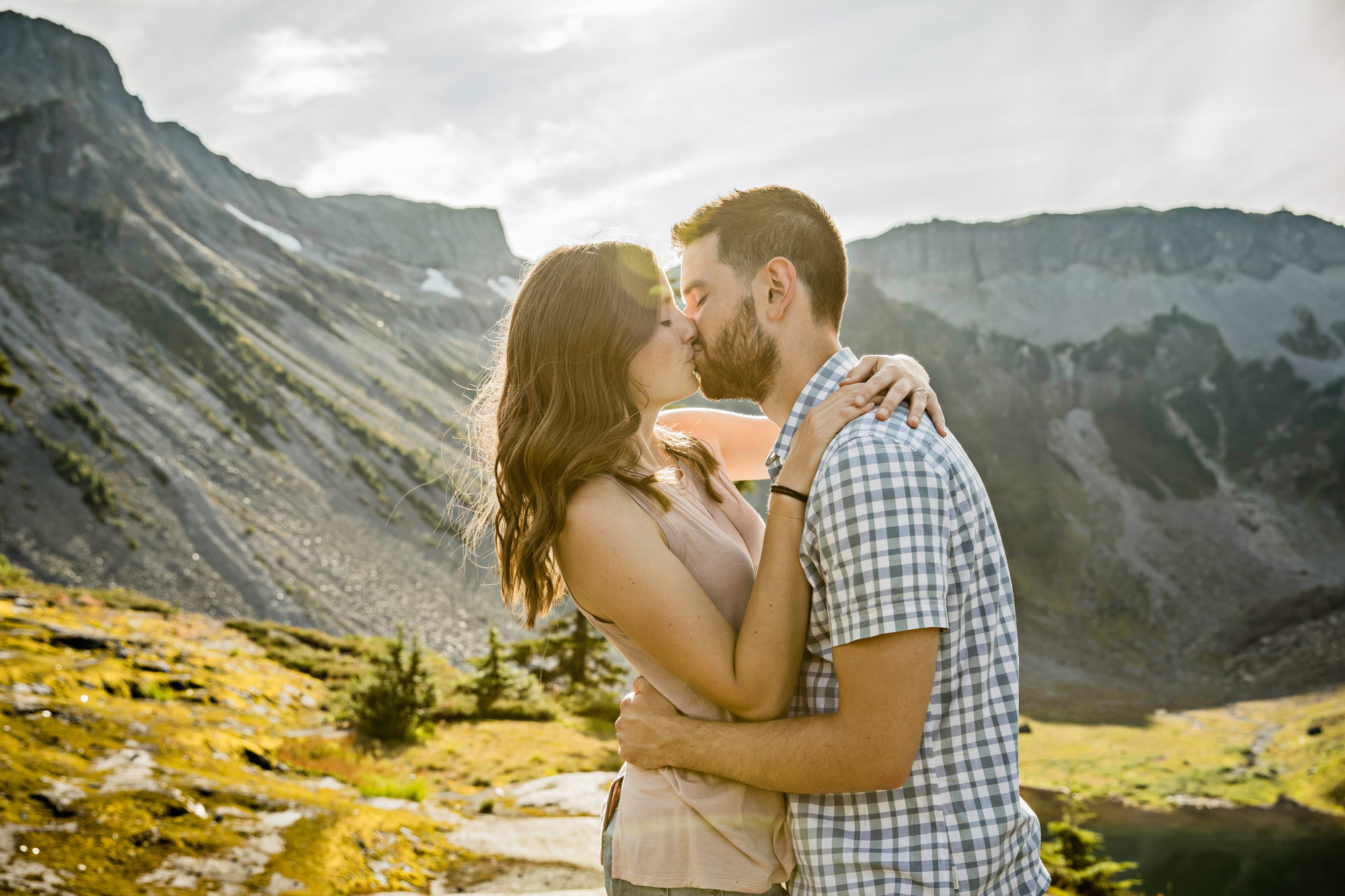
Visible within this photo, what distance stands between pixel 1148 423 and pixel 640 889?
92055 millimetres

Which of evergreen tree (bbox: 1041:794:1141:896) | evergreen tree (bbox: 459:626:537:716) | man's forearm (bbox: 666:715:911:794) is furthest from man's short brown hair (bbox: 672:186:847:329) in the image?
evergreen tree (bbox: 459:626:537:716)

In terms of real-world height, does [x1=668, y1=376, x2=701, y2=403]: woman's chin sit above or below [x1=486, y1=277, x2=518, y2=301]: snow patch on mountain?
below

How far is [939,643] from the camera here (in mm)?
2275

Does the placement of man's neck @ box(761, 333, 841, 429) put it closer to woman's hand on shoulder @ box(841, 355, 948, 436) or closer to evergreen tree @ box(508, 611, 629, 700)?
woman's hand on shoulder @ box(841, 355, 948, 436)

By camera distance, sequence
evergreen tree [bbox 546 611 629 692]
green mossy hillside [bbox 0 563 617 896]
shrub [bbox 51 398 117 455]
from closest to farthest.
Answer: green mossy hillside [bbox 0 563 617 896]
evergreen tree [bbox 546 611 629 692]
shrub [bbox 51 398 117 455]

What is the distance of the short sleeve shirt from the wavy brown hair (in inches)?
33.4

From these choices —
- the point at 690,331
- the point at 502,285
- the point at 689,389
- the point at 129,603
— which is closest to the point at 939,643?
the point at 689,389

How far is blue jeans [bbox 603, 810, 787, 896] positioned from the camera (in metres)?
2.54

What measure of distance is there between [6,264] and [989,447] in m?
75.6

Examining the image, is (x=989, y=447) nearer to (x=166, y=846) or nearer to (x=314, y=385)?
(x=314, y=385)

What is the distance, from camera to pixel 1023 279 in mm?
90125

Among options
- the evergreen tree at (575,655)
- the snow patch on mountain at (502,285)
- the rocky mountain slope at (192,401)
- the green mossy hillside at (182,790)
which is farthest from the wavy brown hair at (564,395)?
the snow patch on mountain at (502,285)

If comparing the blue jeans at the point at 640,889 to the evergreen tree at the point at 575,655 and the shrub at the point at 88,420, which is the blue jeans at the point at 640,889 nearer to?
the evergreen tree at the point at 575,655

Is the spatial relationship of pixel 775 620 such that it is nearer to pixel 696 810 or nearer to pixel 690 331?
pixel 696 810
